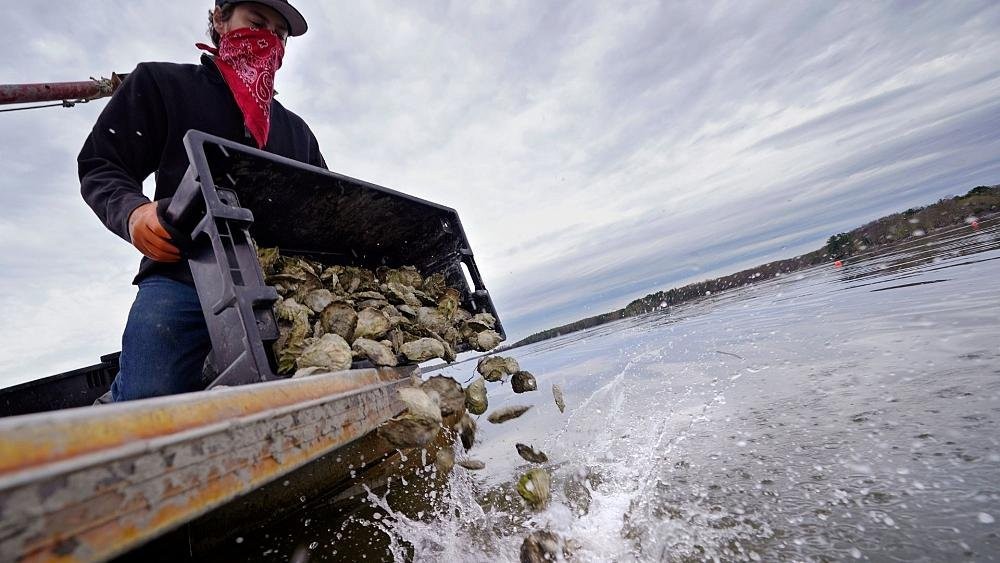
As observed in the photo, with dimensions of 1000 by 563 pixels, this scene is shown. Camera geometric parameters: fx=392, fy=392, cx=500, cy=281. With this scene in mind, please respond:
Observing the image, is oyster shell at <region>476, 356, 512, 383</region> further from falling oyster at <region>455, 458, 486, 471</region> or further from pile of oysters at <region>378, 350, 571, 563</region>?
falling oyster at <region>455, 458, 486, 471</region>

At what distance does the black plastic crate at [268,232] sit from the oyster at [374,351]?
1.54 ft

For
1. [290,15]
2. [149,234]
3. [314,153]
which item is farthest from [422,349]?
[290,15]

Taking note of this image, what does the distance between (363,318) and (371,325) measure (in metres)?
0.07

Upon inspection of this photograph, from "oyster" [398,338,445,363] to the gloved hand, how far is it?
1234 millimetres

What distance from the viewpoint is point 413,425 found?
5.91ft

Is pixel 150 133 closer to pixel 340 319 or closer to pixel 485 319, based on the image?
pixel 340 319

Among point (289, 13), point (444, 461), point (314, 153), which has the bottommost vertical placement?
point (444, 461)

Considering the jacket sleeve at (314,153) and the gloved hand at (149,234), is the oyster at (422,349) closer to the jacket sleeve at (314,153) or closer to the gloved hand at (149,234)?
the gloved hand at (149,234)

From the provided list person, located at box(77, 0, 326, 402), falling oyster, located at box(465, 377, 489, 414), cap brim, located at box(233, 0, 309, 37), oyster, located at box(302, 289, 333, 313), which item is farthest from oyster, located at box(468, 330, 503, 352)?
cap brim, located at box(233, 0, 309, 37)

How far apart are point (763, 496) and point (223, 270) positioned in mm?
2226

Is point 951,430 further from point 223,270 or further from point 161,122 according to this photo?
point 161,122

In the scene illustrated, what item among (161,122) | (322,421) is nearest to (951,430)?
(322,421)

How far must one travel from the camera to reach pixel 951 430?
1.53m

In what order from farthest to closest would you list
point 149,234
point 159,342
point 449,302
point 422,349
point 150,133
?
point 449,302, point 422,349, point 150,133, point 159,342, point 149,234
